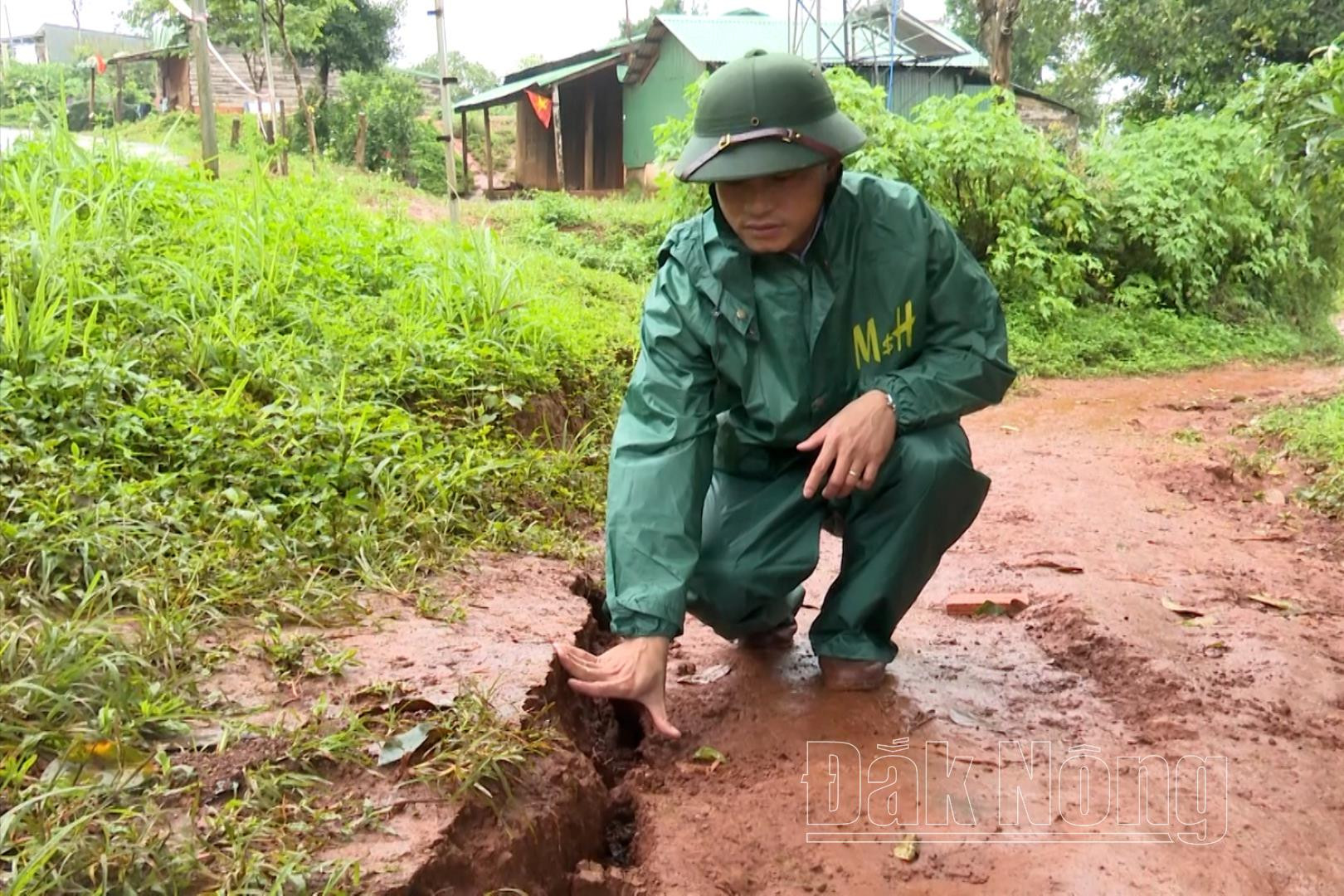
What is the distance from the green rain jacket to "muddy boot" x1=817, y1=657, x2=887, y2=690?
0.45 m

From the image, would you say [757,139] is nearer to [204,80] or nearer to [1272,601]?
[1272,601]

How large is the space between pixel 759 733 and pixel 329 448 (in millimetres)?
1507

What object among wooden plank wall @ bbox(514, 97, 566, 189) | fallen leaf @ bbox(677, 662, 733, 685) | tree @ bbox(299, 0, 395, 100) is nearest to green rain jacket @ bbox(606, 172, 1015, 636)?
fallen leaf @ bbox(677, 662, 733, 685)

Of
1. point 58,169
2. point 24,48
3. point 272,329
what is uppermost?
point 24,48

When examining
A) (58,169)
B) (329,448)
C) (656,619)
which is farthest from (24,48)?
(656,619)

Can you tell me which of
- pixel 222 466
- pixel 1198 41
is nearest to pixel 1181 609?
pixel 222 466

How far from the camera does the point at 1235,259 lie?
9.26 meters

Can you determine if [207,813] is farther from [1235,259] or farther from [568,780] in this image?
[1235,259]

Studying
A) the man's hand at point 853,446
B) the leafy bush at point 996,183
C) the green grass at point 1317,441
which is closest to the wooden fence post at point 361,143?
the leafy bush at point 996,183

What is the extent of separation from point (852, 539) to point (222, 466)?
1.64 metres

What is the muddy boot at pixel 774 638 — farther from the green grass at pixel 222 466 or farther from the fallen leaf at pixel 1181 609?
the fallen leaf at pixel 1181 609

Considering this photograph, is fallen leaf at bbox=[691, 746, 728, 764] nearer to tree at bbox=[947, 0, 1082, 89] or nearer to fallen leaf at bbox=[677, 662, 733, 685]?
fallen leaf at bbox=[677, 662, 733, 685]

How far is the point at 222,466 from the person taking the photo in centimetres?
282

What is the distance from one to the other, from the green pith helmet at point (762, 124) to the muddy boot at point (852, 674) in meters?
1.04
